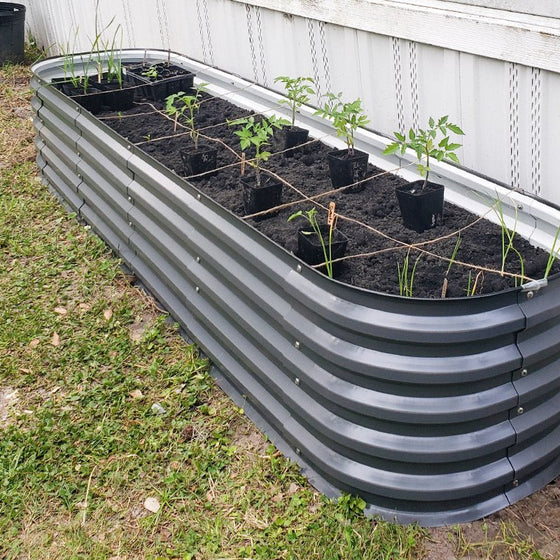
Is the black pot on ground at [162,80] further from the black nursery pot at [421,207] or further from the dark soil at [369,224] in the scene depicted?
the black nursery pot at [421,207]

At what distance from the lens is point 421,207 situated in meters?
3.26

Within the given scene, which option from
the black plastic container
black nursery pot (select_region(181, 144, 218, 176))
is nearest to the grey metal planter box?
black nursery pot (select_region(181, 144, 218, 176))

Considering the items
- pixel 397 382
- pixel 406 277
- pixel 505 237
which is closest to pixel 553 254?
pixel 505 237

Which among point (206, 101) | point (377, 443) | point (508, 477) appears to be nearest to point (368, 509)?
point (377, 443)

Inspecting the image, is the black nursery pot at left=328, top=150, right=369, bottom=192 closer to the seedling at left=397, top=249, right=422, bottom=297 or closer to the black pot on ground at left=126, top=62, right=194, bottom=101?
the seedling at left=397, top=249, right=422, bottom=297

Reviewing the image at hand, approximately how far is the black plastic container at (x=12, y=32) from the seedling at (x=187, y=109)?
4.02 metres

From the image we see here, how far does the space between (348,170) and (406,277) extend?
0.98m

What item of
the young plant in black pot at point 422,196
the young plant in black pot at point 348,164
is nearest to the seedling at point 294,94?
the young plant in black pot at point 348,164

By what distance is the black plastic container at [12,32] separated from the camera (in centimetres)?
826

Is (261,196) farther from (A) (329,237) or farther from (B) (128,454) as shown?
(B) (128,454)

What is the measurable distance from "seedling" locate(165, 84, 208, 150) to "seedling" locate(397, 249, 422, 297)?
163 cm

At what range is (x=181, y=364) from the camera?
3.79 metres

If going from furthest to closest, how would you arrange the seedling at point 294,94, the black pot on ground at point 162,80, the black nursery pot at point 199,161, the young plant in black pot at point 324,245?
1. the black pot on ground at point 162,80
2. the seedling at point 294,94
3. the black nursery pot at point 199,161
4. the young plant in black pot at point 324,245

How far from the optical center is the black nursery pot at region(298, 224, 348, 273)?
9.92ft
